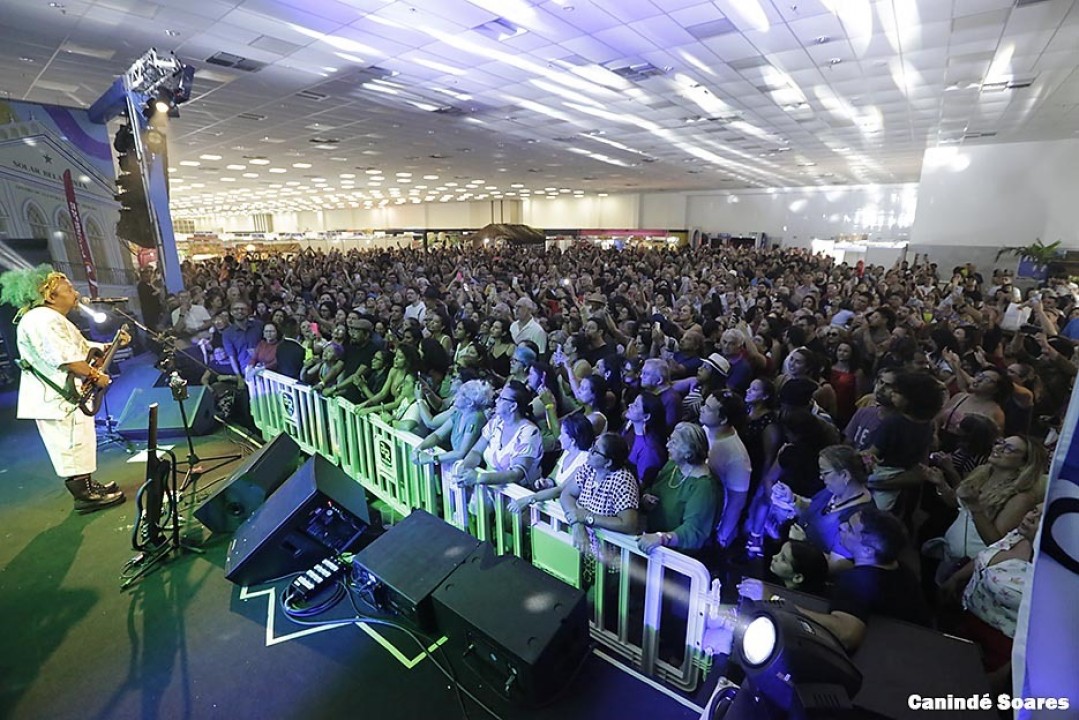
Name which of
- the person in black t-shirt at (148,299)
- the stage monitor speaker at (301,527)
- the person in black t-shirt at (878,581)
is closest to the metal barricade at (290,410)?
the stage monitor speaker at (301,527)

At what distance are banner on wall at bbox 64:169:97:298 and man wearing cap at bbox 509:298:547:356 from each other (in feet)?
21.7

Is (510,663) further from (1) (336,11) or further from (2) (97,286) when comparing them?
(2) (97,286)

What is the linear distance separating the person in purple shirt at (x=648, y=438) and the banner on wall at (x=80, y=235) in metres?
8.55

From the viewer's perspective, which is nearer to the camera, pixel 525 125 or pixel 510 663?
pixel 510 663

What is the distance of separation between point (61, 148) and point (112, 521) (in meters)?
6.48

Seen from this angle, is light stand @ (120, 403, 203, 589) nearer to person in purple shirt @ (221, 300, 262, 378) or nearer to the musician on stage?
the musician on stage

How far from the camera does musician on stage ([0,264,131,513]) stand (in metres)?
3.33

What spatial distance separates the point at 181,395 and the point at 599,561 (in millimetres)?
2800

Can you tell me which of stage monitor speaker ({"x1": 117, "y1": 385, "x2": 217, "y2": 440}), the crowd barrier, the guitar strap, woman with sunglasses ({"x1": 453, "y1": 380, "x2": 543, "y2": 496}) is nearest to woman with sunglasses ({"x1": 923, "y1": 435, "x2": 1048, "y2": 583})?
the crowd barrier

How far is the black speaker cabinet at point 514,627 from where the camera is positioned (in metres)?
1.96

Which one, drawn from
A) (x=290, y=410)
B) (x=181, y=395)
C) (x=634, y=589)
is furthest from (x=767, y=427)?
(x=290, y=410)

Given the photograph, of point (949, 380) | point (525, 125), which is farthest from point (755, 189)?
point (949, 380)

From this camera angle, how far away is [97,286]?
7.31 m

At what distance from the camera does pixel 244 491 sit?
328 cm
